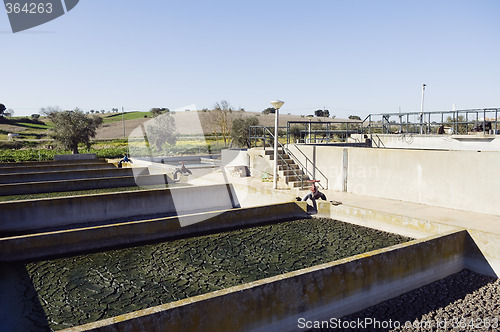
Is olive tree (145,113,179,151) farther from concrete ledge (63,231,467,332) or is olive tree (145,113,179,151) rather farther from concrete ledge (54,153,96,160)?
concrete ledge (63,231,467,332)

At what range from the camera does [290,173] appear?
602 inches

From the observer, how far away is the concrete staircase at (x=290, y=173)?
14537 mm


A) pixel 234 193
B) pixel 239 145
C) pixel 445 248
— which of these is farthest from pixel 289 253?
pixel 239 145

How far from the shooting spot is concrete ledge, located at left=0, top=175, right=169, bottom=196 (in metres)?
17.2

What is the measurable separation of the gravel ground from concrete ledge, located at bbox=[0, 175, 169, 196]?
15.1 m

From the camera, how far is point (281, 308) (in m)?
5.52

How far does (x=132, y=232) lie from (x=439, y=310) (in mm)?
7214

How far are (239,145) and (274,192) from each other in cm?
3180

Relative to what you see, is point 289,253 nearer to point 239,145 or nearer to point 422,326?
point 422,326

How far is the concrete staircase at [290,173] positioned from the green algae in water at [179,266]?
133 inches

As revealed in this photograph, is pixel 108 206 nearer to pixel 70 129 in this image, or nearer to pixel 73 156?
pixel 73 156

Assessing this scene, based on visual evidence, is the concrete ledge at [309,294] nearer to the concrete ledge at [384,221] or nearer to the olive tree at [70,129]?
the concrete ledge at [384,221]

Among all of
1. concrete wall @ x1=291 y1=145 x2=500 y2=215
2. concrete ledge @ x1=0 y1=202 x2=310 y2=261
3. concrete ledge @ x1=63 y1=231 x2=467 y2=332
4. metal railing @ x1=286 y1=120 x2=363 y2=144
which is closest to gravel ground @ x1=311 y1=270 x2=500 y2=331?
concrete ledge @ x1=63 y1=231 x2=467 y2=332

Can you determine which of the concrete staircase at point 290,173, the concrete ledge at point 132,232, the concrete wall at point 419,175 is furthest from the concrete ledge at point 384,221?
the concrete staircase at point 290,173
